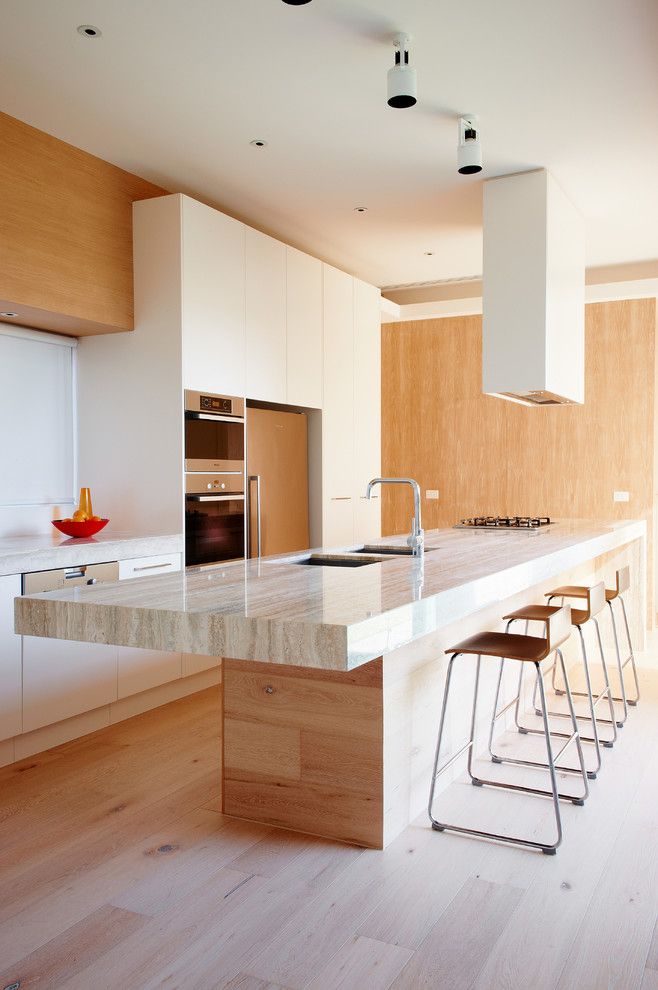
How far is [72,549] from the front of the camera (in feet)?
11.3

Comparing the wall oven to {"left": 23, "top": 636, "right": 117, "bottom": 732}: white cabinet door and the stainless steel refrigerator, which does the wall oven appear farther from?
{"left": 23, "top": 636, "right": 117, "bottom": 732}: white cabinet door

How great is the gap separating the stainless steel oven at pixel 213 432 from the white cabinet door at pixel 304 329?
62cm

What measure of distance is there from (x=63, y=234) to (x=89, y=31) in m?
1.05

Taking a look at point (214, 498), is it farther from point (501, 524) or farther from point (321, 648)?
point (321, 648)

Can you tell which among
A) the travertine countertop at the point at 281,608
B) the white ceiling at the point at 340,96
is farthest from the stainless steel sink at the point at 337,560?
the white ceiling at the point at 340,96

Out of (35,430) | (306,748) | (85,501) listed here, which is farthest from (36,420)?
(306,748)

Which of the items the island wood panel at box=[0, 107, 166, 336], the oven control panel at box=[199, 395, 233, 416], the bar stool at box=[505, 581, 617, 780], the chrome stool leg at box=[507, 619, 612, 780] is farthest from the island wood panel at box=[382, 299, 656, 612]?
the island wood panel at box=[0, 107, 166, 336]

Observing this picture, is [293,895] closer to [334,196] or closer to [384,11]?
[384,11]

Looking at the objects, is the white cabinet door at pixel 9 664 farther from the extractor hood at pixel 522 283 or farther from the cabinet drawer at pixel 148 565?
the extractor hood at pixel 522 283

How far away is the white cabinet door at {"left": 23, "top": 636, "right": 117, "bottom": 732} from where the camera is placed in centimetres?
329

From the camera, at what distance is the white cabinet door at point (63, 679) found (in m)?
3.29

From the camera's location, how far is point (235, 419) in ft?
14.7

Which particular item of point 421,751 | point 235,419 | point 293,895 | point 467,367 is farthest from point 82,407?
point 467,367

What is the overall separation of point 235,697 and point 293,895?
67cm
